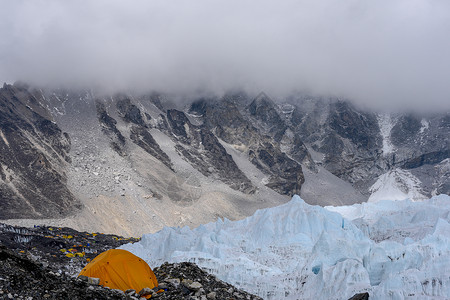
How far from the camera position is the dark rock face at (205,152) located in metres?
137

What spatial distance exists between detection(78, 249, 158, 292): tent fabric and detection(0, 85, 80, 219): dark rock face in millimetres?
64421

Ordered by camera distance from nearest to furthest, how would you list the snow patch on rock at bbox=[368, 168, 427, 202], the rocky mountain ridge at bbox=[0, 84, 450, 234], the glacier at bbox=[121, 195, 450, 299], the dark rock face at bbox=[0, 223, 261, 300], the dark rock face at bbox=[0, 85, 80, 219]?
the dark rock face at bbox=[0, 223, 261, 300], the glacier at bbox=[121, 195, 450, 299], the dark rock face at bbox=[0, 85, 80, 219], the rocky mountain ridge at bbox=[0, 84, 450, 234], the snow patch on rock at bbox=[368, 168, 427, 202]

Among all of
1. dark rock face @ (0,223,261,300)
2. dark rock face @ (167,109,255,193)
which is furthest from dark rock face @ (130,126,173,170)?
dark rock face @ (0,223,261,300)

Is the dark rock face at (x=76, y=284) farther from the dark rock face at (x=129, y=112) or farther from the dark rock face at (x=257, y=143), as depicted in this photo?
the dark rock face at (x=257, y=143)

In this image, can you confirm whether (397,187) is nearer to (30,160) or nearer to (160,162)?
(160,162)

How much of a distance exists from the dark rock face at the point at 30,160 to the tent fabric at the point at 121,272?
6442 centimetres

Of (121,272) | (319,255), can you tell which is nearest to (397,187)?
(319,255)

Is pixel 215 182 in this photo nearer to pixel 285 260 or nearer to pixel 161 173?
pixel 161 173

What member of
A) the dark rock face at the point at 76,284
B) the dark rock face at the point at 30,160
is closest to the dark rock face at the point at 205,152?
the dark rock face at the point at 30,160

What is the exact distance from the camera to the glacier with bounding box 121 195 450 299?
1011 inches

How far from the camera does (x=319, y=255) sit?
33.0m

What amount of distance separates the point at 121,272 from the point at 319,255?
59.4 ft

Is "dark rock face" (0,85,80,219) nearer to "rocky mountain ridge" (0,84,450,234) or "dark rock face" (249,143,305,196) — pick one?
"rocky mountain ridge" (0,84,450,234)

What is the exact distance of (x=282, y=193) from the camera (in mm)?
145750
